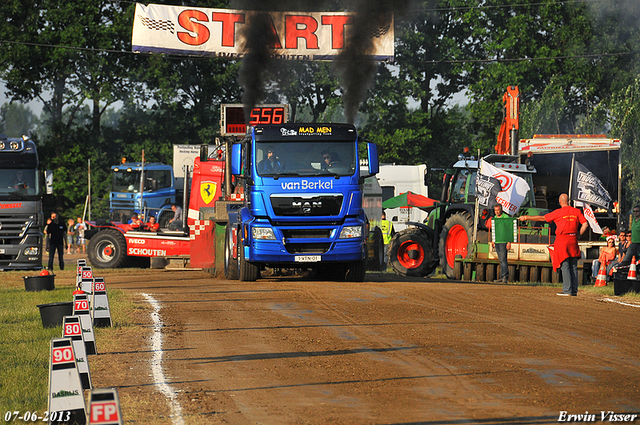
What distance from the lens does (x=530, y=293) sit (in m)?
17.1

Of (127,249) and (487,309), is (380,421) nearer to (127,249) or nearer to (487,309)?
(487,309)

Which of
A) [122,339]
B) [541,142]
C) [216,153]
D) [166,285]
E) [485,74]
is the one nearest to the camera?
[122,339]

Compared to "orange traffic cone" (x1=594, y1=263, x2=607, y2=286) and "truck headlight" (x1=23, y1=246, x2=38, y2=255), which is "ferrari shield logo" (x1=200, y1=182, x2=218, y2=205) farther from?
"orange traffic cone" (x1=594, y1=263, x2=607, y2=286)

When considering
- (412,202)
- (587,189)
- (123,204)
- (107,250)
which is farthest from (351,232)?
(123,204)

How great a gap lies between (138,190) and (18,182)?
602 inches

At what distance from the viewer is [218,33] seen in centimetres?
3150

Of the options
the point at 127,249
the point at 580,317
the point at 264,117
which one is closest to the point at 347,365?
the point at 580,317

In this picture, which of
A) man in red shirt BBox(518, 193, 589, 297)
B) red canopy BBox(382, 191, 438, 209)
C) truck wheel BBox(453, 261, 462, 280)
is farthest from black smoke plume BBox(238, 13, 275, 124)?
man in red shirt BBox(518, 193, 589, 297)

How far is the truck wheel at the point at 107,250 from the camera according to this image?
26.7 meters

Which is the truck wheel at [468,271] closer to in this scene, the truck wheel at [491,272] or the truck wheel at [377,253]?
the truck wheel at [491,272]

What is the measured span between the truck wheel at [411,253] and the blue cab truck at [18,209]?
34.9ft

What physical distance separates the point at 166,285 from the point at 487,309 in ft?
27.2

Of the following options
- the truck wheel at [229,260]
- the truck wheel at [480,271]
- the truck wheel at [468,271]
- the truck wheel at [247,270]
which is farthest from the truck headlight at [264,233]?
the truck wheel at [468,271]

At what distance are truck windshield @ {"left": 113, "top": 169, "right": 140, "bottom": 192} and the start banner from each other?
10734 millimetres
